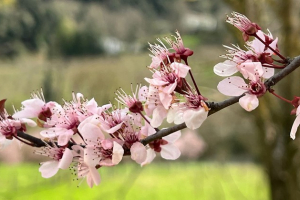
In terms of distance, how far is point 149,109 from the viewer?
0.21 meters

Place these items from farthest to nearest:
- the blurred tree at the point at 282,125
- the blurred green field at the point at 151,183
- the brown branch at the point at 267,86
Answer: the blurred green field at the point at 151,183, the blurred tree at the point at 282,125, the brown branch at the point at 267,86

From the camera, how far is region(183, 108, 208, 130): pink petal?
0.19m

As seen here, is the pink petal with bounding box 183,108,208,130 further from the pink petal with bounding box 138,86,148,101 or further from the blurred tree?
the blurred tree

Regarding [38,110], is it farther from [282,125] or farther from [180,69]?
[282,125]

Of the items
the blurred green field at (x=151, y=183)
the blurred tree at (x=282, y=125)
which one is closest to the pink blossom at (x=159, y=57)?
the blurred tree at (x=282, y=125)

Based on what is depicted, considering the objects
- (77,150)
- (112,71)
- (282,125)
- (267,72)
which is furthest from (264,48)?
(112,71)

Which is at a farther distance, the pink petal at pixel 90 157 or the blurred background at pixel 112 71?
the blurred background at pixel 112 71

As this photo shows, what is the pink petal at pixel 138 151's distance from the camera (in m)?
0.21

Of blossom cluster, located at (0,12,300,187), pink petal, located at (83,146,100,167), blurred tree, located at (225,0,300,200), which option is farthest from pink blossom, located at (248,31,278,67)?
blurred tree, located at (225,0,300,200)

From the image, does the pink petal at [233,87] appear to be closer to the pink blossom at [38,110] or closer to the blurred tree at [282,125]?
the pink blossom at [38,110]

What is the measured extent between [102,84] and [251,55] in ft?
2.98

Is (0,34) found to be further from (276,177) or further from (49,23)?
(276,177)

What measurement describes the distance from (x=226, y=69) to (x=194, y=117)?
0.12 ft

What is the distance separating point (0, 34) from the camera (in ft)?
3.40
